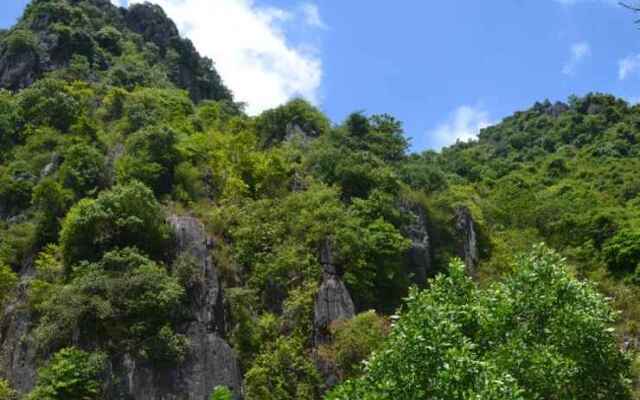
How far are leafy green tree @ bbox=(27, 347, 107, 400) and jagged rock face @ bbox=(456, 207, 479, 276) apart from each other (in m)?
15.0

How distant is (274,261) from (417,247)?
5.94 meters

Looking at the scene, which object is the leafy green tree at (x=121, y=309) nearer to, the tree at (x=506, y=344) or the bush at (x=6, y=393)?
the bush at (x=6, y=393)

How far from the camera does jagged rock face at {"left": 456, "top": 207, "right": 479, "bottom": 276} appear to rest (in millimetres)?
28469

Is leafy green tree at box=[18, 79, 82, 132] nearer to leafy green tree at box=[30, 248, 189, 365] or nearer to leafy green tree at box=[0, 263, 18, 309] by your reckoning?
leafy green tree at box=[0, 263, 18, 309]

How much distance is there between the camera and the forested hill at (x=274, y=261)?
46.5ft

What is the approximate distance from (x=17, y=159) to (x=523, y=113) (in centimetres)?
4791

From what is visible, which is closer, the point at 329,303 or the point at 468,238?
the point at 329,303

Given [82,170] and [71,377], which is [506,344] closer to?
[71,377]

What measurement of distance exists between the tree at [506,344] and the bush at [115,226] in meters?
9.84

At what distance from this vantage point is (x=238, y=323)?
21.3 m

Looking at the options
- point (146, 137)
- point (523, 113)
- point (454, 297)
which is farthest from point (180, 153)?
point (523, 113)

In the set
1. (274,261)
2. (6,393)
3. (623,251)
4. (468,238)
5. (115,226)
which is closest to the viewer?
(6,393)

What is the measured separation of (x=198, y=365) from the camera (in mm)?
Result: 18906

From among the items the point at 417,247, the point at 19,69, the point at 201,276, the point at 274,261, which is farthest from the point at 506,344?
the point at 19,69
